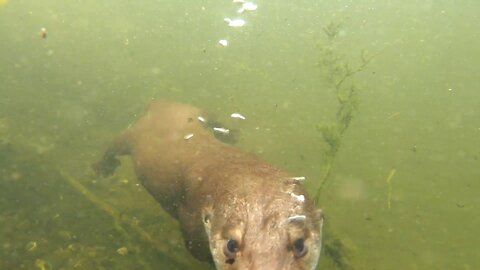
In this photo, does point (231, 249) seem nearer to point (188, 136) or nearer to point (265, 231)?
point (265, 231)

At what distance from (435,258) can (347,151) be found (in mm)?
3423

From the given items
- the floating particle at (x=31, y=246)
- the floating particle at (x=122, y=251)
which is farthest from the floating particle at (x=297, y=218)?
the floating particle at (x=31, y=246)

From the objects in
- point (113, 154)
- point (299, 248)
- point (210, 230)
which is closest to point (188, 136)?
point (113, 154)

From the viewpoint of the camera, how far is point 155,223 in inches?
245

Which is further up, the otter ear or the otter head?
the otter head

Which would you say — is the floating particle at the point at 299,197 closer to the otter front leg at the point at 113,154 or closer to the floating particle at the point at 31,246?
the floating particle at the point at 31,246

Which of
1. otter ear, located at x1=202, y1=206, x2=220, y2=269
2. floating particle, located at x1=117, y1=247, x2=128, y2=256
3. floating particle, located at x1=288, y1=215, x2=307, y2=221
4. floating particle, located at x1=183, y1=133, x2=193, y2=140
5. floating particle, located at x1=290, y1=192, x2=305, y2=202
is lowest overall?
floating particle, located at x1=117, y1=247, x2=128, y2=256

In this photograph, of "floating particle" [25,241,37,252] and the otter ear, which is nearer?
the otter ear

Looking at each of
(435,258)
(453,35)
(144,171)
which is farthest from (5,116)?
(453,35)

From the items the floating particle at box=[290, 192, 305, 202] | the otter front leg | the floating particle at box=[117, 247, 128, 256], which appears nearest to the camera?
the floating particle at box=[290, 192, 305, 202]

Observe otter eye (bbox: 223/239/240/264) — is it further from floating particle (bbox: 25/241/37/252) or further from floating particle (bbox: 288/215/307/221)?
floating particle (bbox: 25/241/37/252)

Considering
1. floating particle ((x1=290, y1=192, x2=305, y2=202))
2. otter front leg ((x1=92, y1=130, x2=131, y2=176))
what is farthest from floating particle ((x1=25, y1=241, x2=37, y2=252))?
floating particle ((x1=290, y1=192, x2=305, y2=202))

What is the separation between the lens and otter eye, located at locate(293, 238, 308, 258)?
132 inches

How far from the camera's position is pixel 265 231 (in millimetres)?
3354
